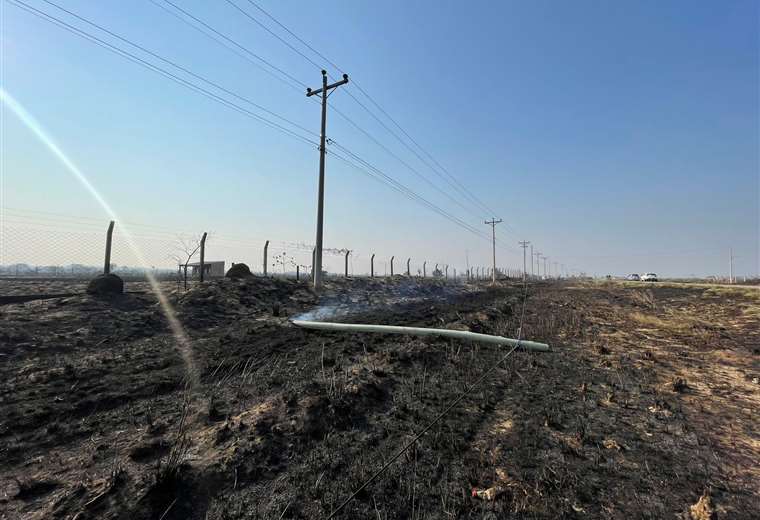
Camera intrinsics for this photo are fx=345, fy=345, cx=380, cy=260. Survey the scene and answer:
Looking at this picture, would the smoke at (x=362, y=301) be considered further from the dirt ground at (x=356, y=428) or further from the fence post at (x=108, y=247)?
the fence post at (x=108, y=247)

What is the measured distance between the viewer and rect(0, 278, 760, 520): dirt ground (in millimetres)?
2773

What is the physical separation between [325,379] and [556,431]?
10.5 feet

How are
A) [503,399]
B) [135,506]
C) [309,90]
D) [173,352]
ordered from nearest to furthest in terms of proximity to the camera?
[135,506]
[503,399]
[173,352]
[309,90]

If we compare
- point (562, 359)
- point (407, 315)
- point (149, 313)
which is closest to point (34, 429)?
point (149, 313)

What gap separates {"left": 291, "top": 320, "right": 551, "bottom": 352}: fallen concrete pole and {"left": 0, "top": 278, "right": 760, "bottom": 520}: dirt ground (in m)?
0.26

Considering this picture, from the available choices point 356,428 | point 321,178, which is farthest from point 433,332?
point 321,178

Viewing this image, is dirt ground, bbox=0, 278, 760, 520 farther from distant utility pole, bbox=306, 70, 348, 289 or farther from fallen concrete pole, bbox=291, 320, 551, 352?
distant utility pole, bbox=306, 70, 348, 289

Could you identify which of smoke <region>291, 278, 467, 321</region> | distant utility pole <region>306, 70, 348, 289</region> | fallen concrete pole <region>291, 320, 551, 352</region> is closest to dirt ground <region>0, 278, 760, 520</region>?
fallen concrete pole <region>291, 320, 551, 352</region>

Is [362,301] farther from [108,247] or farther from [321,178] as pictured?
[108,247]

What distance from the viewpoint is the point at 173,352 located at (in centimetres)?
690

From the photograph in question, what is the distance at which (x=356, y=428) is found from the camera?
400 centimetres

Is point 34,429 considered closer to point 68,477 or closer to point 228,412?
point 68,477

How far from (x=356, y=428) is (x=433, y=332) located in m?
5.15

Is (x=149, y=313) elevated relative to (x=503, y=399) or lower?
elevated
